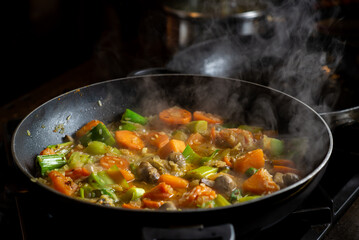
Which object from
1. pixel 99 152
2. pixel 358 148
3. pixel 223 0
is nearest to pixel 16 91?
pixel 223 0

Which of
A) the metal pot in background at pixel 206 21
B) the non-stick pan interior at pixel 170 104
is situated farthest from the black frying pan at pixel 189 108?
the metal pot in background at pixel 206 21

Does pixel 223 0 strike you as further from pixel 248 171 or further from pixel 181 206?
pixel 181 206

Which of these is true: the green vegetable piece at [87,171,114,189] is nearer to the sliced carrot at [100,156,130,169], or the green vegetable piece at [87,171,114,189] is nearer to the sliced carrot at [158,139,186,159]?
the sliced carrot at [100,156,130,169]

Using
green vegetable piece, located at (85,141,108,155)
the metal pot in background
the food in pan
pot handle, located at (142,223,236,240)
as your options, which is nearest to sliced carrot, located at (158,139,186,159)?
the food in pan

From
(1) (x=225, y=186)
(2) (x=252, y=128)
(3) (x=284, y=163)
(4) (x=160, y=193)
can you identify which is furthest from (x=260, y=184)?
(2) (x=252, y=128)

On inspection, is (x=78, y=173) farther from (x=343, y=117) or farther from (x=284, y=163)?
(x=343, y=117)
